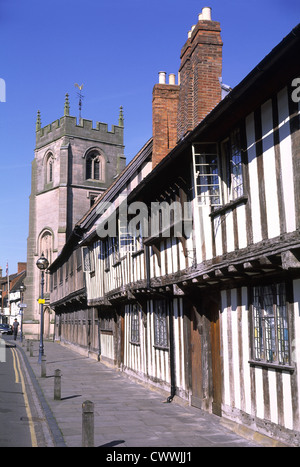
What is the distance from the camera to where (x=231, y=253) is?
811 cm

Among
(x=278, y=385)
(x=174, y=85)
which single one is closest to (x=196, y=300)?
(x=278, y=385)

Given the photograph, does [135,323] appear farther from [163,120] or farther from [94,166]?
[94,166]

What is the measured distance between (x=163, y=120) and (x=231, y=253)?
672cm

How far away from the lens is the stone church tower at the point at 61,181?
153 ft

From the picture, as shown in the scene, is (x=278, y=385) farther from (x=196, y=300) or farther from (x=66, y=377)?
(x=66, y=377)

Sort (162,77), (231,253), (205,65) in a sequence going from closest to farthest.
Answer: (231,253)
(205,65)
(162,77)

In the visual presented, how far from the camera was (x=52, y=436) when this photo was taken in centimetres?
812

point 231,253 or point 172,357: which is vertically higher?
point 231,253

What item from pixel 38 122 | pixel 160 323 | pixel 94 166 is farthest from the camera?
pixel 38 122

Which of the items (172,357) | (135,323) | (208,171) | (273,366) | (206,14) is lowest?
(172,357)

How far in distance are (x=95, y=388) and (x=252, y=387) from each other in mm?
7563

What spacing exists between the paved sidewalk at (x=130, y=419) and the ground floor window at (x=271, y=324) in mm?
1416

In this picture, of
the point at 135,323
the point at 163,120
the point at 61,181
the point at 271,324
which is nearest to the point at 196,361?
the point at 271,324

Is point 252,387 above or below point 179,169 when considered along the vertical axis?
below
